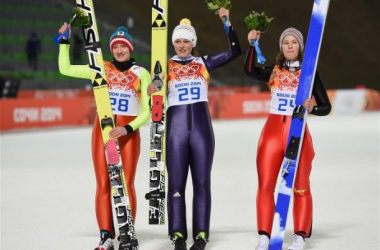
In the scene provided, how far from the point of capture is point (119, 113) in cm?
662

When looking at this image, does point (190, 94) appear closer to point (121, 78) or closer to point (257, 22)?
point (121, 78)

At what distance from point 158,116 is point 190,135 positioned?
0.28 metres

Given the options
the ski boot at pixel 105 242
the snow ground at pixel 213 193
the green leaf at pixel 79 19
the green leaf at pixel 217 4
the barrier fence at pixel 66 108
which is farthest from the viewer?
the barrier fence at pixel 66 108

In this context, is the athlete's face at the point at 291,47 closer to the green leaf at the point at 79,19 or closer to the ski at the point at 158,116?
the ski at the point at 158,116

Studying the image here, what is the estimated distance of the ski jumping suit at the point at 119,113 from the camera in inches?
259

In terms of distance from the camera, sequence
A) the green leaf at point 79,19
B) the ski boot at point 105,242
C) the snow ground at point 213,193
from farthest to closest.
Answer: the snow ground at point 213,193, the ski boot at point 105,242, the green leaf at point 79,19

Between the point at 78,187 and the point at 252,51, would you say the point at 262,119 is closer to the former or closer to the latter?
the point at 78,187

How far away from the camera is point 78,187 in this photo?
35.8ft

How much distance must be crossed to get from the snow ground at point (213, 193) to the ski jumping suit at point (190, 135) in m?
0.39

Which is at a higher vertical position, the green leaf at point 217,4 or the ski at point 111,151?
the green leaf at point 217,4

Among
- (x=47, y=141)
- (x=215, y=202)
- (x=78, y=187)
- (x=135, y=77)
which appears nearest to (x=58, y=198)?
(x=78, y=187)

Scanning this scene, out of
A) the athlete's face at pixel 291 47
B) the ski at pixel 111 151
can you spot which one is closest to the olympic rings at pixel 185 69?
the ski at pixel 111 151

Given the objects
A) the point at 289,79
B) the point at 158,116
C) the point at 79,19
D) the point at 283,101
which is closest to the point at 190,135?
the point at 158,116

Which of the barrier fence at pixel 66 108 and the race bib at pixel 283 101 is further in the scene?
the barrier fence at pixel 66 108
